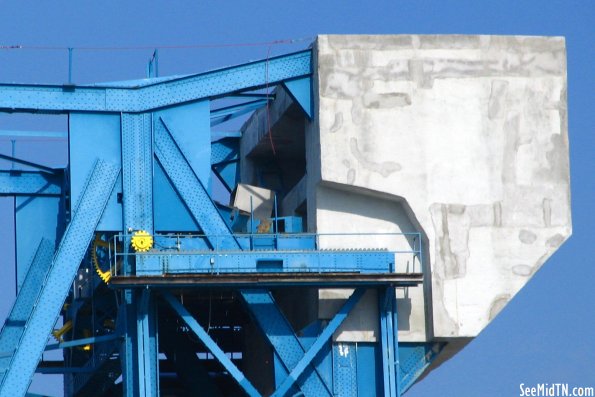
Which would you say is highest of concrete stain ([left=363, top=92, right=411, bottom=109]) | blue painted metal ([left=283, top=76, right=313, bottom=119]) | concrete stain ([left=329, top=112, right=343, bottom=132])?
blue painted metal ([left=283, top=76, right=313, bottom=119])

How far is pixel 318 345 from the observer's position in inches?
1644

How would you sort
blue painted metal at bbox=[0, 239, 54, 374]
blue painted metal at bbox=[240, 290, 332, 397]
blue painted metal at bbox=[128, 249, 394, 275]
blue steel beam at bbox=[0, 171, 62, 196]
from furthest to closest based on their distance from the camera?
1. blue steel beam at bbox=[0, 171, 62, 196]
2. blue painted metal at bbox=[0, 239, 54, 374]
3. blue painted metal at bbox=[240, 290, 332, 397]
4. blue painted metal at bbox=[128, 249, 394, 275]

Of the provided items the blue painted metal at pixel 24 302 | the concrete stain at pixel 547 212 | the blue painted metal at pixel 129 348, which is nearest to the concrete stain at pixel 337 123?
the concrete stain at pixel 547 212

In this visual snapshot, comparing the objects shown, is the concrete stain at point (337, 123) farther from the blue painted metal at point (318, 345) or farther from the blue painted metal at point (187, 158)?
the blue painted metal at point (318, 345)

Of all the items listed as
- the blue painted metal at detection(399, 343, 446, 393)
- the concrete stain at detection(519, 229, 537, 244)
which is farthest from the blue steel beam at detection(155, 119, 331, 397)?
the concrete stain at detection(519, 229, 537, 244)

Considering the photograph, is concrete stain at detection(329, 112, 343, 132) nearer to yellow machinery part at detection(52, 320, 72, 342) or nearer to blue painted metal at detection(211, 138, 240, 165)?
blue painted metal at detection(211, 138, 240, 165)

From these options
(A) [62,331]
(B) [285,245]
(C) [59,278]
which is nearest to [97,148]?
(C) [59,278]

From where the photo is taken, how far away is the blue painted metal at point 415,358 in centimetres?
4269

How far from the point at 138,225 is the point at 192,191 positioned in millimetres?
1502

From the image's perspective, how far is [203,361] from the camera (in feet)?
173

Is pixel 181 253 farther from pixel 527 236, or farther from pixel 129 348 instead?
pixel 527 236

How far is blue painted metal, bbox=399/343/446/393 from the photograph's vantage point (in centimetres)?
4269

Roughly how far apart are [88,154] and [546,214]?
1085 cm

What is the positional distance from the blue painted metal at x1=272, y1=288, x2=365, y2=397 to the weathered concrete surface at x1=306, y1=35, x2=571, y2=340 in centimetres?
140
